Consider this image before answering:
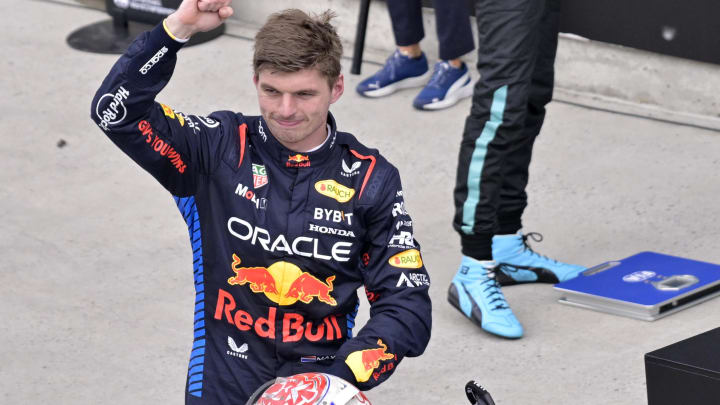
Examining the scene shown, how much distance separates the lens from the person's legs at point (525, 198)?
499 cm

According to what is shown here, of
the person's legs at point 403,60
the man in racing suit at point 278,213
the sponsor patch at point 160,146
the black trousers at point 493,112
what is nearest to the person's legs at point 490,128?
the black trousers at point 493,112

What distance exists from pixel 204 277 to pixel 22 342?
1774 millimetres

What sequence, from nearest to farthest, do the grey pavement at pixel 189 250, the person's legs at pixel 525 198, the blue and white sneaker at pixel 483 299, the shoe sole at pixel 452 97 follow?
the grey pavement at pixel 189 250 → the blue and white sneaker at pixel 483 299 → the person's legs at pixel 525 198 → the shoe sole at pixel 452 97

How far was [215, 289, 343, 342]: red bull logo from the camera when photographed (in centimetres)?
316

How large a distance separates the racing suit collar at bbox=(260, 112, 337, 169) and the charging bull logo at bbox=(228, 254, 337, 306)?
0.83ft

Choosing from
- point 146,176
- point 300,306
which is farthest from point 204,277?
point 146,176

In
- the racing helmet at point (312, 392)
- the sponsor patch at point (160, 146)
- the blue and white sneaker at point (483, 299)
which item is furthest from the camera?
the blue and white sneaker at point (483, 299)

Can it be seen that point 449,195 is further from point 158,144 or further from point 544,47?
point 158,144

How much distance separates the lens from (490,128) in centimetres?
462

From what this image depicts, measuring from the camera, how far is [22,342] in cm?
474

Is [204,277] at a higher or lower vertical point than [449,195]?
higher

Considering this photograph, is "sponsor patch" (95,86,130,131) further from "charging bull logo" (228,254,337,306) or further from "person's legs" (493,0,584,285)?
"person's legs" (493,0,584,285)

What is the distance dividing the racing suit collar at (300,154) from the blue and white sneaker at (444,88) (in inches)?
149

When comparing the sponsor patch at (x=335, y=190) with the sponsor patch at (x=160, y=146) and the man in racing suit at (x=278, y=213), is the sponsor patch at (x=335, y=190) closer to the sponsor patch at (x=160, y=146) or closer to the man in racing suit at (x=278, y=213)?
the man in racing suit at (x=278, y=213)
